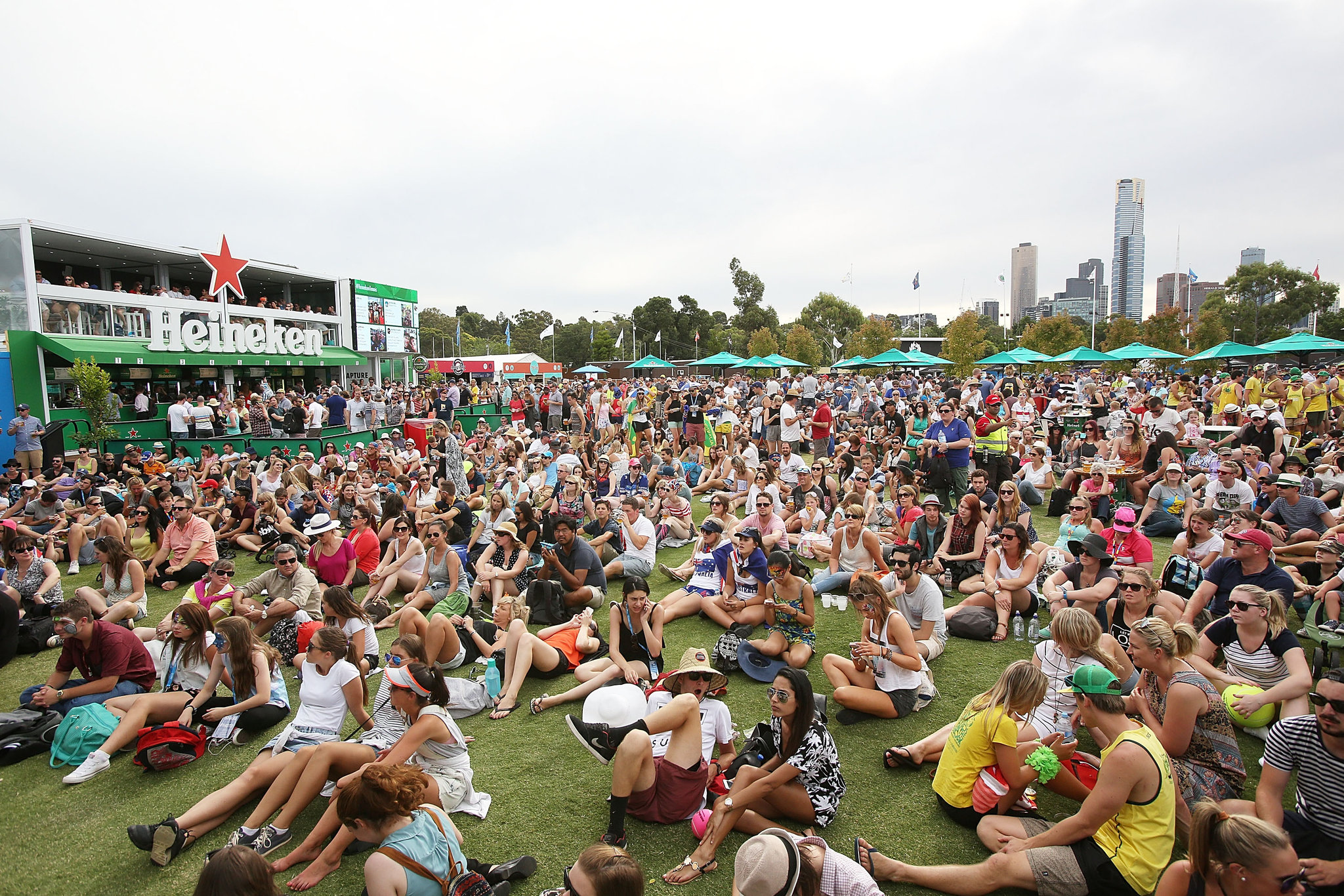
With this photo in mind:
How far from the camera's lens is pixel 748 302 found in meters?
70.2

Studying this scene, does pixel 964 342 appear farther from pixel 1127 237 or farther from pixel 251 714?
pixel 1127 237

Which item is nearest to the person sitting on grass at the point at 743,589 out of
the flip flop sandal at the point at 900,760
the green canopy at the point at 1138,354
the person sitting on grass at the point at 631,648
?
the person sitting on grass at the point at 631,648

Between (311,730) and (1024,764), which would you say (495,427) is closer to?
(311,730)

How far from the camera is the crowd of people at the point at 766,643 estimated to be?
3080 mm

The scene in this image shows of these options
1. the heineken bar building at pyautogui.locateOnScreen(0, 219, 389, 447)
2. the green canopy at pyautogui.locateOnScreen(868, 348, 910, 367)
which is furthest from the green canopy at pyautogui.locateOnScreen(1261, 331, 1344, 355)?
the heineken bar building at pyautogui.locateOnScreen(0, 219, 389, 447)

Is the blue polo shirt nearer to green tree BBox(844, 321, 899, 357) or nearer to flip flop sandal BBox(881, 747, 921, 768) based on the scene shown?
flip flop sandal BBox(881, 747, 921, 768)

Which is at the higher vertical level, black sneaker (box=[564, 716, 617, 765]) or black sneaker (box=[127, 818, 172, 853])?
black sneaker (box=[564, 716, 617, 765])

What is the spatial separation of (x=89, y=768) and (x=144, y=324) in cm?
3130

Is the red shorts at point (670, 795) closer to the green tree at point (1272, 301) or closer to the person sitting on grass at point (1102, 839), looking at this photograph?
the person sitting on grass at point (1102, 839)

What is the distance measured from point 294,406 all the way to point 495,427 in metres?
5.80

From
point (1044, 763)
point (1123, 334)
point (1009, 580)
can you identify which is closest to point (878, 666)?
point (1044, 763)

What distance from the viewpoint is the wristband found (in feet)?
11.6

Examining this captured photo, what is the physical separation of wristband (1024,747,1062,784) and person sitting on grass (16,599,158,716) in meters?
6.27

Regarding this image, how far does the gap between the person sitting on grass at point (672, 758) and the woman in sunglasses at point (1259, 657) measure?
9.66 feet
